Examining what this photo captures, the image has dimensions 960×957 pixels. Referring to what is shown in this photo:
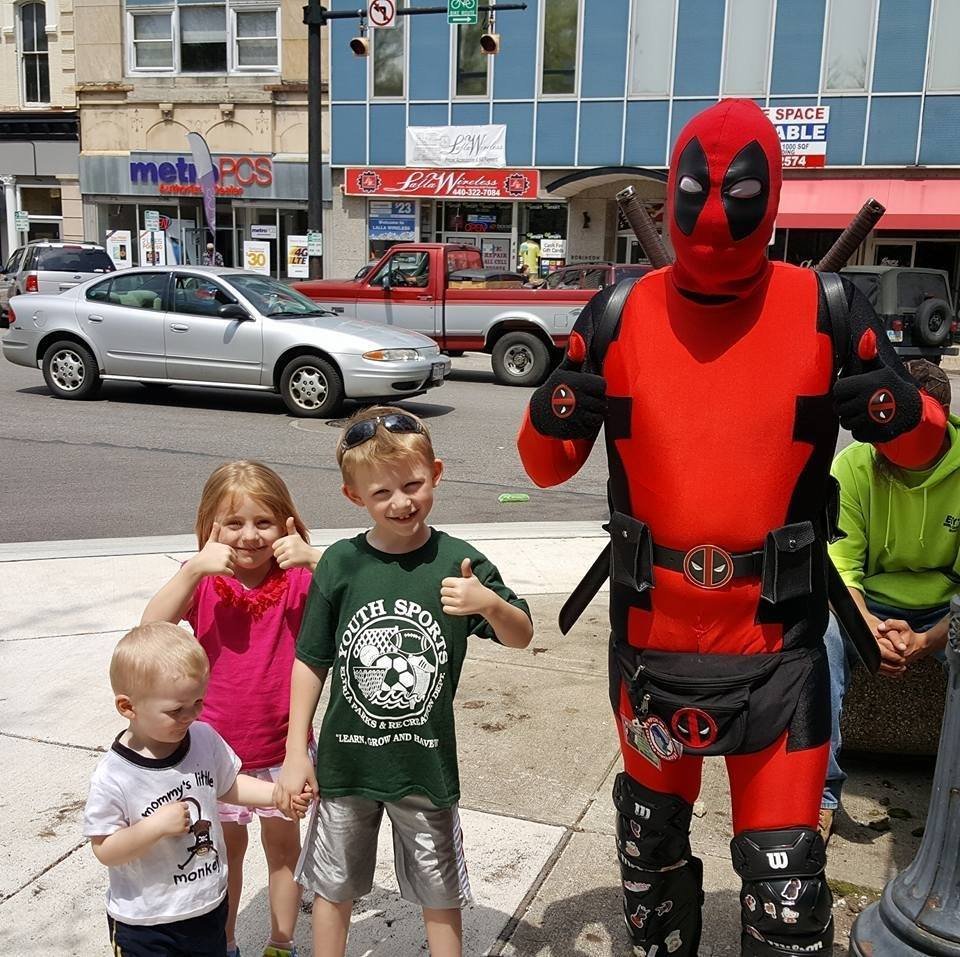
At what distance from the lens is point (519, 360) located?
46.8ft

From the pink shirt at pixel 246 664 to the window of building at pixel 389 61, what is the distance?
2388cm

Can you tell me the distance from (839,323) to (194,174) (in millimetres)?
26334

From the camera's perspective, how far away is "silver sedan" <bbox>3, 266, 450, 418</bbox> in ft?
35.8

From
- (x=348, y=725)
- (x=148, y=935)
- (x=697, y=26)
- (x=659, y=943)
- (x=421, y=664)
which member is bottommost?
(x=659, y=943)

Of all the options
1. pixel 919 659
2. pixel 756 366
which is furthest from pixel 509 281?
pixel 756 366

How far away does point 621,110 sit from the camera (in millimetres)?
22984

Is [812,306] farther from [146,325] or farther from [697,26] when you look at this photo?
[697,26]

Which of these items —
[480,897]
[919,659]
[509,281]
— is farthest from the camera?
[509,281]

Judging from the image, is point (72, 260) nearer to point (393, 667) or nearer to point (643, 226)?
point (643, 226)

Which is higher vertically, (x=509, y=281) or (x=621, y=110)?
(x=621, y=110)

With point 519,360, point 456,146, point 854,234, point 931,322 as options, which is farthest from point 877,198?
point 854,234

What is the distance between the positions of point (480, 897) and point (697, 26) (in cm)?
2224

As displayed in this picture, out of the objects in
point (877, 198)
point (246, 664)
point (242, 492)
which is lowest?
point (246, 664)

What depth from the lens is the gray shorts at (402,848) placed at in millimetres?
2303
